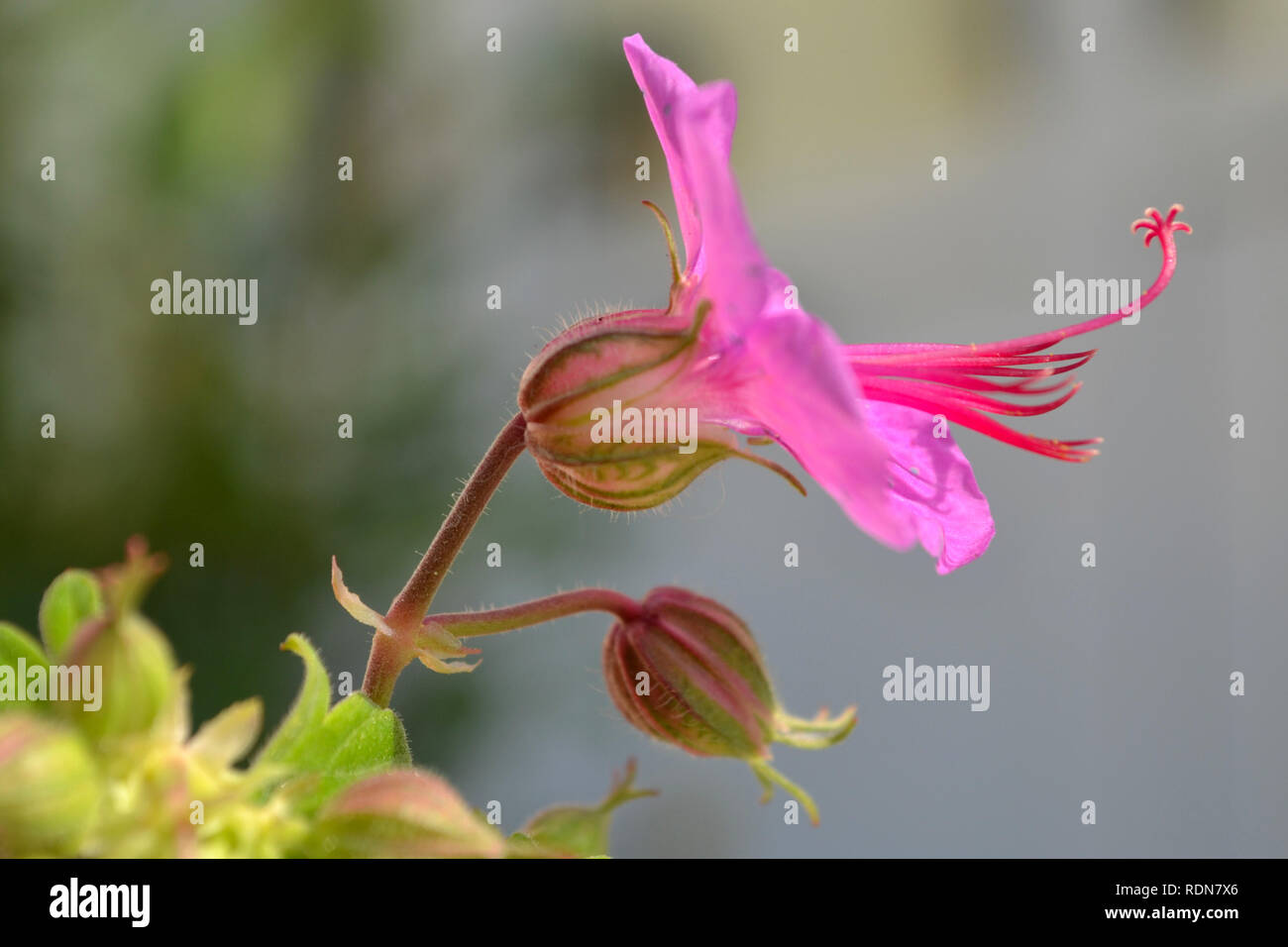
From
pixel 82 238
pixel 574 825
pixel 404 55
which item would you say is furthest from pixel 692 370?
pixel 404 55

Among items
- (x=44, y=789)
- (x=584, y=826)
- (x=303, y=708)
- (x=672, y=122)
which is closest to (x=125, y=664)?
(x=44, y=789)

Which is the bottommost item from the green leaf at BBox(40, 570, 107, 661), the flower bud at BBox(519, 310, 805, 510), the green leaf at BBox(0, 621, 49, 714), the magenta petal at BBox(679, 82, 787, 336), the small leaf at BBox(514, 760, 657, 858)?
the small leaf at BBox(514, 760, 657, 858)

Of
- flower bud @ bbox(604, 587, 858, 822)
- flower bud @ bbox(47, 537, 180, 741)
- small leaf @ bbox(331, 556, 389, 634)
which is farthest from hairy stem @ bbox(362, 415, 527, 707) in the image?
flower bud @ bbox(47, 537, 180, 741)

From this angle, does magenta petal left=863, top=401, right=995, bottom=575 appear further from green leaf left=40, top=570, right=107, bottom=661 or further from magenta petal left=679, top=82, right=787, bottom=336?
green leaf left=40, top=570, right=107, bottom=661

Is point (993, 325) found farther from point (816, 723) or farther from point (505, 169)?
point (816, 723)

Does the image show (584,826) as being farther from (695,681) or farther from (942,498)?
(942,498)
